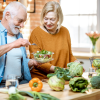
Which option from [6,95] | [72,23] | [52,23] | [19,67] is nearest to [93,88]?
[6,95]

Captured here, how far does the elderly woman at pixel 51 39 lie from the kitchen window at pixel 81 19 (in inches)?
78.5

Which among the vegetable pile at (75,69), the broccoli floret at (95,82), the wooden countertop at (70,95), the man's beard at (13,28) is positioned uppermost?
the man's beard at (13,28)

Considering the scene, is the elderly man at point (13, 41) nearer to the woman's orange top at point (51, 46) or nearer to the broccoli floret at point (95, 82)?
the woman's orange top at point (51, 46)

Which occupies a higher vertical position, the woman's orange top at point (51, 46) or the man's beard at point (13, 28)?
the man's beard at point (13, 28)

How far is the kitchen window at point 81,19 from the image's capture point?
14.9 feet

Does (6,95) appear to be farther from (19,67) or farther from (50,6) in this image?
(50,6)

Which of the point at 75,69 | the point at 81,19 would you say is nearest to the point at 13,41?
the point at 75,69

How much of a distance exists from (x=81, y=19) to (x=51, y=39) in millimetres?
2232

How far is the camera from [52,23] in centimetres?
252

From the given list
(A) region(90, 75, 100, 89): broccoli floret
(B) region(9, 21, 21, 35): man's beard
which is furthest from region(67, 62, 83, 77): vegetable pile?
(B) region(9, 21, 21, 35): man's beard

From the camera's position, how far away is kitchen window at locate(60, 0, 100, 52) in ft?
14.9

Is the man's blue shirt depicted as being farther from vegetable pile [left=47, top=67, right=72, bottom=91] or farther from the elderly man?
vegetable pile [left=47, top=67, right=72, bottom=91]

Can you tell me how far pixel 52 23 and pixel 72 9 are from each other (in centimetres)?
236

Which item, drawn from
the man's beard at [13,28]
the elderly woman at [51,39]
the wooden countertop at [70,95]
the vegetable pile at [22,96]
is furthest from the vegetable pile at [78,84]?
the man's beard at [13,28]
